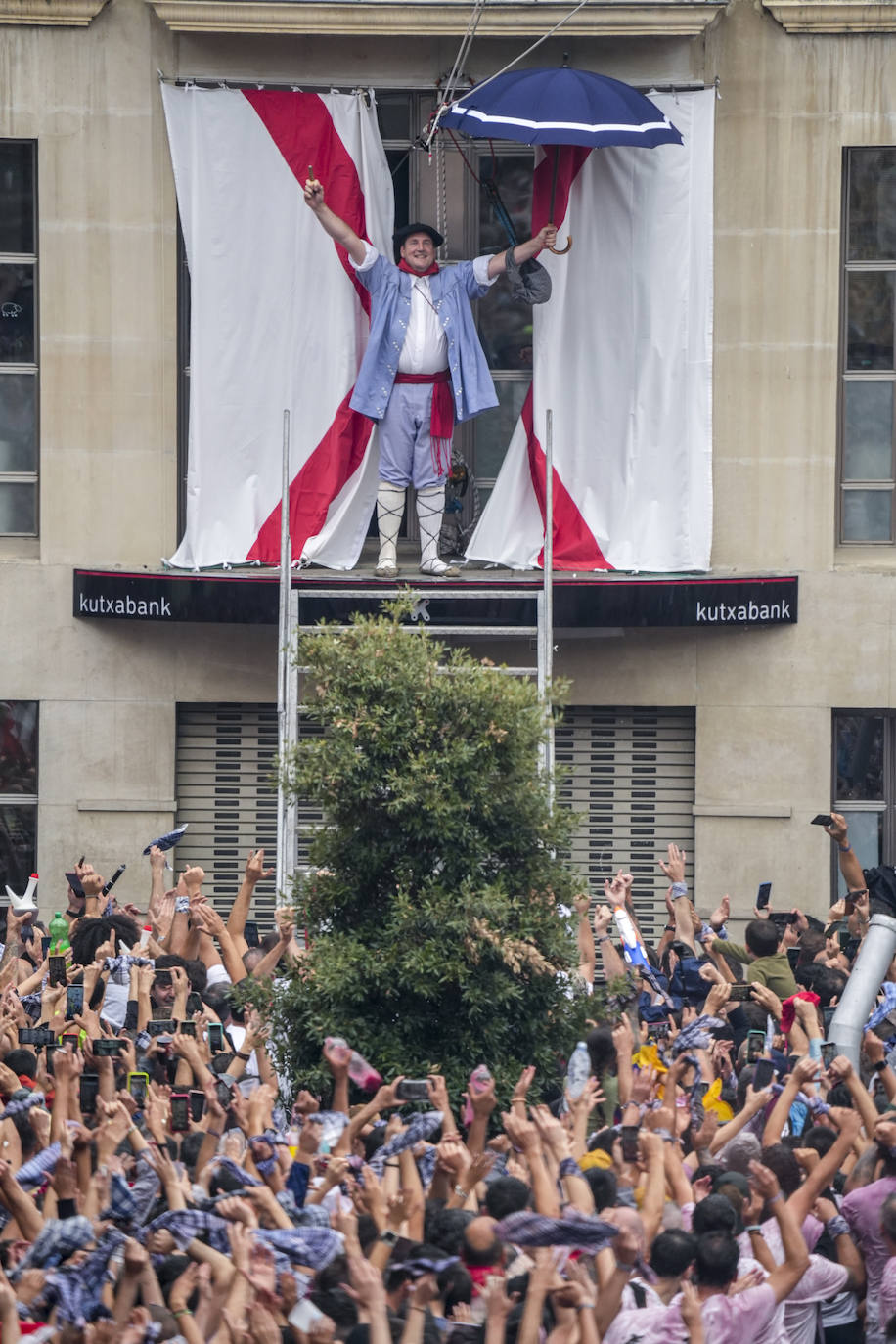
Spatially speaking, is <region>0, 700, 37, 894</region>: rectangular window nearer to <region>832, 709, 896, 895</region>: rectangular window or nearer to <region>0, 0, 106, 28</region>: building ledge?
<region>0, 0, 106, 28</region>: building ledge

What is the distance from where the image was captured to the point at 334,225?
49.5 feet

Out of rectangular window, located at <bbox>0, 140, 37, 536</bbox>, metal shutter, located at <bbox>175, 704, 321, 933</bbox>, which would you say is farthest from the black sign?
rectangular window, located at <bbox>0, 140, 37, 536</bbox>

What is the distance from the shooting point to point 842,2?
639 inches

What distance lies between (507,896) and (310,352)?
747 cm

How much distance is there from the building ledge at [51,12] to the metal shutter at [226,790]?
5.83 metres

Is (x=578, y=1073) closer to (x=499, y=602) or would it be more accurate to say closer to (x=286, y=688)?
(x=286, y=688)

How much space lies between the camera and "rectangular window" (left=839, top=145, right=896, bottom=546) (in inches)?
661

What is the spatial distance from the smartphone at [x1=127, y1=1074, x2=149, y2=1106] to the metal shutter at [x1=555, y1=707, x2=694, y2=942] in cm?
884

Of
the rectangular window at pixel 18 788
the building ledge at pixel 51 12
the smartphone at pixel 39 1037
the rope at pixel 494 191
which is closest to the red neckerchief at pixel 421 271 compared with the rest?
the rope at pixel 494 191

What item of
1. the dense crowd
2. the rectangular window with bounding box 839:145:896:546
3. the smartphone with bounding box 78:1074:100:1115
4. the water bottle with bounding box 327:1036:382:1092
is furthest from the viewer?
the rectangular window with bounding box 839:145:896:546

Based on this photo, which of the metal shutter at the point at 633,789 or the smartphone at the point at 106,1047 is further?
the metal shutter at the point at 633,789

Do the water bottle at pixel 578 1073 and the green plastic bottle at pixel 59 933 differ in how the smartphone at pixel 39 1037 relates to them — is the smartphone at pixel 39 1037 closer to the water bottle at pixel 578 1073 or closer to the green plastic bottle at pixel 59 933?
the water bottle at pixel 578 1073

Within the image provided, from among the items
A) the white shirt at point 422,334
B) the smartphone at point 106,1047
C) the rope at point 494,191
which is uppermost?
the rope at point 494,191

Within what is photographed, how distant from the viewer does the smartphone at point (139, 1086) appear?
832 cm
